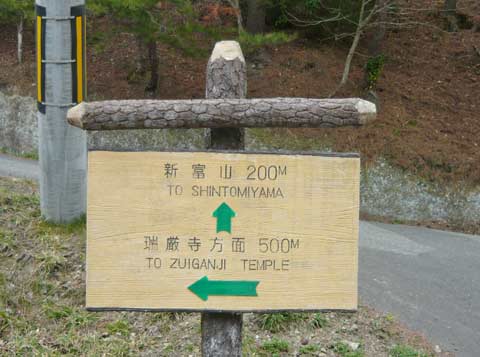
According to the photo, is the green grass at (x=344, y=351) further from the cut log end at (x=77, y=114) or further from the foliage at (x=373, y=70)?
the foliage at (x=373, y=70)

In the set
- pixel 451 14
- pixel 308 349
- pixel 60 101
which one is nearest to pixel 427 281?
pixel 308 349

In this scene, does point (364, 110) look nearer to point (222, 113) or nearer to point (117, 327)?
point (222, 113)

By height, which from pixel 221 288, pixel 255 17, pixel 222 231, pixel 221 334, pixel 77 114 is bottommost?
pixel 221 334

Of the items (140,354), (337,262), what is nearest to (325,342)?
(140,354)

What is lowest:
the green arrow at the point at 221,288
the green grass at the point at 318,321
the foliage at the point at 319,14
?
the green grass at the point at 318,321

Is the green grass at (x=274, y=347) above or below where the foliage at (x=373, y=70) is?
below

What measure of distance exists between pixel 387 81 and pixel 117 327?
36.3 feet

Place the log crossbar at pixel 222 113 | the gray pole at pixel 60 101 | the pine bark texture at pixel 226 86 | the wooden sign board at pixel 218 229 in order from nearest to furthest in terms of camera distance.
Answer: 1. the wooden sign board at pixel 218 229
2. the log crossbar at pixel 222 113
3. the pine bark texture at pixel 226 86
4. the gray pole at pixel 60 101

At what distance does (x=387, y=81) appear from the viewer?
1480cm

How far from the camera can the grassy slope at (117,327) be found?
4.88 metres

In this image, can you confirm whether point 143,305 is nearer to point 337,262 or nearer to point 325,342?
point 337,262

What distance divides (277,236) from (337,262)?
0.96ft

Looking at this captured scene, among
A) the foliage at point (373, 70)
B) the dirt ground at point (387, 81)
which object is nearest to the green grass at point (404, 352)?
the dirt ground at point (387, 81)

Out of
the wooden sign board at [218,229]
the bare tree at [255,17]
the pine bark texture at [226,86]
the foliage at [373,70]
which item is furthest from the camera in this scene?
the bare tree at [255,17]
